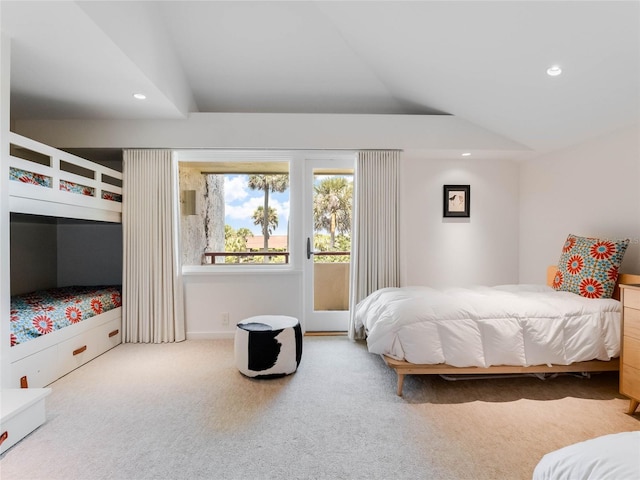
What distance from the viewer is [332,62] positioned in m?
3.48

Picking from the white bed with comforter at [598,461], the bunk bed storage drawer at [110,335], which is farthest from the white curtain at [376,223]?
the white bed with comforter at [598,461]

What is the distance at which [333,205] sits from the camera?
160 inches

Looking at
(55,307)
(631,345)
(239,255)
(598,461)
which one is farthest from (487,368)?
(55,307)

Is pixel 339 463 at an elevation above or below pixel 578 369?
below

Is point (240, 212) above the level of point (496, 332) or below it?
above

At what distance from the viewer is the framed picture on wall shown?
13.7 ft

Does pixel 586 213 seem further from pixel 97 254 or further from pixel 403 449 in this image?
pixel 97 254

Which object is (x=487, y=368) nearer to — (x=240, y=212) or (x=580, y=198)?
(x=580, y=198)

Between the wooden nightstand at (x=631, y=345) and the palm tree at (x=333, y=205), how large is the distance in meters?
2.47

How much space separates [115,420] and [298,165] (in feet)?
9.12

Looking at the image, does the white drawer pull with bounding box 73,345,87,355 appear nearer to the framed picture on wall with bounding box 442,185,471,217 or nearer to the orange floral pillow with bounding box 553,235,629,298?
the framed picture on wall with bounding box 442,185,471,217

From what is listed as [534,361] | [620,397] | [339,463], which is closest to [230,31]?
[339,463]

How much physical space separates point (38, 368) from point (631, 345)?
151 inches

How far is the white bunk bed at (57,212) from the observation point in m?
2.35
